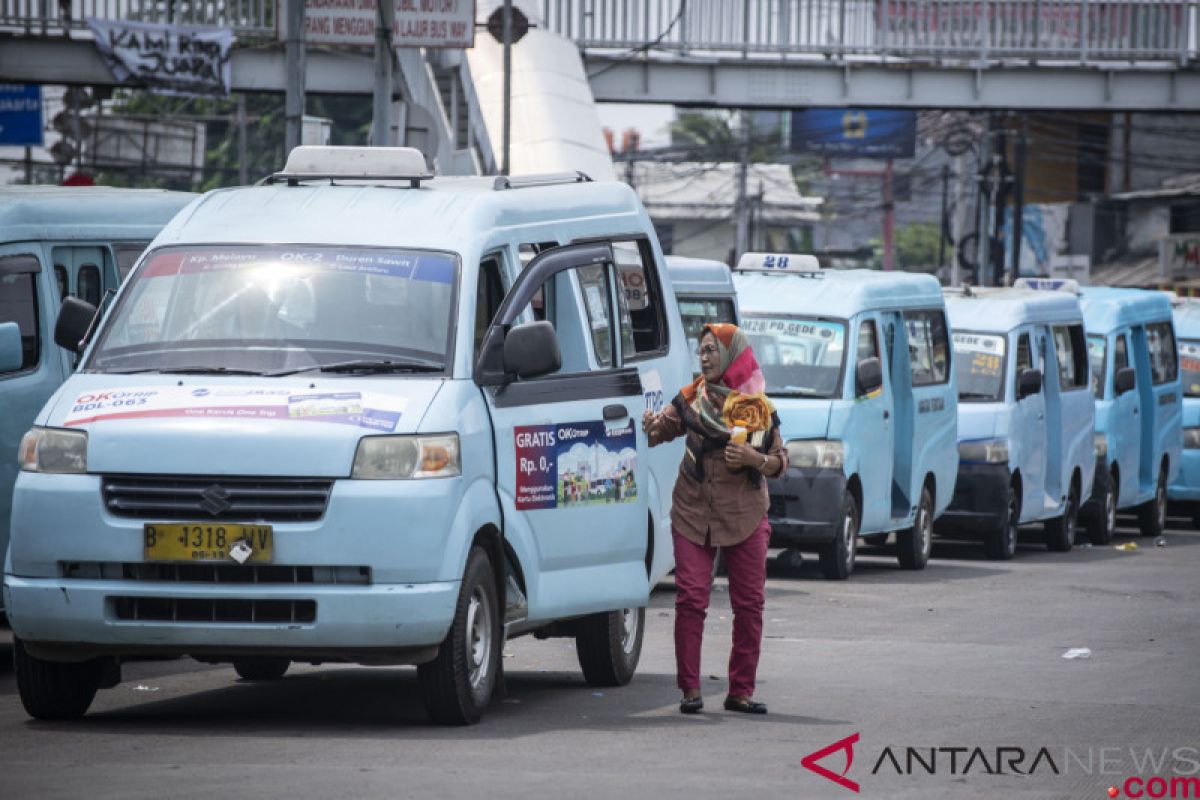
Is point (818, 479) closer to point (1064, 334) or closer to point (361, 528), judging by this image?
point (1064, 334)

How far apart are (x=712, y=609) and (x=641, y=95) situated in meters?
24.4

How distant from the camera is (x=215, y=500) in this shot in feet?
29.2

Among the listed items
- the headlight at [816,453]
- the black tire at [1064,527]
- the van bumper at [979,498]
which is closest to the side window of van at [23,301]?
the headlight at [816,453]

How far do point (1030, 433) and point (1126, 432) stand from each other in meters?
3.83

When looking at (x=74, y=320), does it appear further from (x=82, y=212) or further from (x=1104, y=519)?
(x=1104, y=519)

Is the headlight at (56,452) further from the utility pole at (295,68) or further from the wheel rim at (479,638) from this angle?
the utility pole at (295,68)

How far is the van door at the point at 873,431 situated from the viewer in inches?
745

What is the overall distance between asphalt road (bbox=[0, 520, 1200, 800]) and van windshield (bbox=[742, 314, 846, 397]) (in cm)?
408

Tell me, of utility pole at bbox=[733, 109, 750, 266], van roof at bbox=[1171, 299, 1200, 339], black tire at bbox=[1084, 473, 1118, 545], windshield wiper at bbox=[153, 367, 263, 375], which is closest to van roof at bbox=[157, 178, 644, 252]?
windshield wiper at bbox=[153, 367, 263, 375]

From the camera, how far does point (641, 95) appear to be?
1563 inches

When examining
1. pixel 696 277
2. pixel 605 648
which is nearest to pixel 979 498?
pixel 696 277

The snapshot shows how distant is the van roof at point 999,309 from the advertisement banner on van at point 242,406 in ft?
45.3

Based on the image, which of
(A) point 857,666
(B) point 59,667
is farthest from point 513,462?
(A) point 857,666

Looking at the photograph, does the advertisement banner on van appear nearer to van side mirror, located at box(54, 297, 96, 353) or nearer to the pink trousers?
van side mirror, located at box(54, 297, 96, 353)
